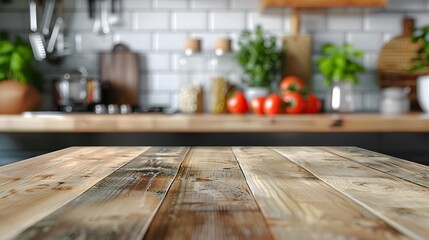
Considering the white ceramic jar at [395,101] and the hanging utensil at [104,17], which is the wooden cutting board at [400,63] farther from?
the hanging utensil at [104,17]

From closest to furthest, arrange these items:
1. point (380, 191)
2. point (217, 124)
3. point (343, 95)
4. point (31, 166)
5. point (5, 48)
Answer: point (380, 191) → point (31, 166) → point (217, 124) → point (5, 48) → point (343, 95)

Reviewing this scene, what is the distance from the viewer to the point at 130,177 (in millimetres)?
711

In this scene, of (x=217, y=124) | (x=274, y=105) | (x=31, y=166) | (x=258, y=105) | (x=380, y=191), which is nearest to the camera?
(x=380, y=191)

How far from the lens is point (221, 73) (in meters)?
2.42

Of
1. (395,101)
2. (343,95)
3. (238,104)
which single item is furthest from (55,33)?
(395,101)

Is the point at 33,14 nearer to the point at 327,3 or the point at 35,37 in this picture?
the point at 35,37

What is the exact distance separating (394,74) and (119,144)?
1291 mm

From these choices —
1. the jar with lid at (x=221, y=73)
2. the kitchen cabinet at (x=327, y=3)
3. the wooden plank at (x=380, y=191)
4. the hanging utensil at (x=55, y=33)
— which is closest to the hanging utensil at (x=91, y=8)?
the hanging utensil at (x=55, y=33)

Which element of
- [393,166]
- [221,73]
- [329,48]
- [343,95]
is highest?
[329,48]

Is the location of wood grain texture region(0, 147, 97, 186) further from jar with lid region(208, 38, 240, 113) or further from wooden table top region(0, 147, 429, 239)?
jar with lid region(208, 38, 240, 113)

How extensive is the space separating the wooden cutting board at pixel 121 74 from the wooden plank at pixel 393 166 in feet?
4.78

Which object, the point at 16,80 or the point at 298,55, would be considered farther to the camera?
the point at 298,55

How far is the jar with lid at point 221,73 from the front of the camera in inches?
90.8

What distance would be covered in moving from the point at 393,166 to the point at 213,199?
0.41 m
